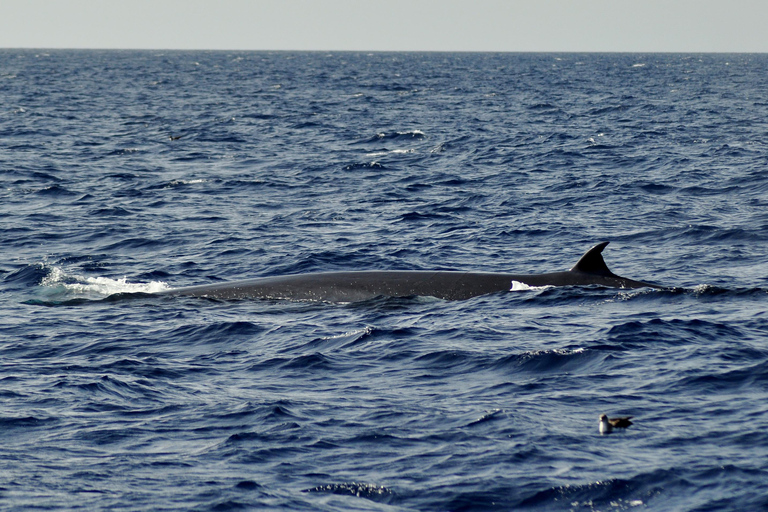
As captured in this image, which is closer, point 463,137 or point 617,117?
point 463,137

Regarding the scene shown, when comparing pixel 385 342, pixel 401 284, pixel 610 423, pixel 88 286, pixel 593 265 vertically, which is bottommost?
pixel 88 286

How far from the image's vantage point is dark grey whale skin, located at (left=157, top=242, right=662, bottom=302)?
1903cm

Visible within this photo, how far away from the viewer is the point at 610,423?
1170 centimetres

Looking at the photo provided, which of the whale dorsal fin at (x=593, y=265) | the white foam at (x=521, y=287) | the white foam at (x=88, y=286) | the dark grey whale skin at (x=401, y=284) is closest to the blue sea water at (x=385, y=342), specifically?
the white foam at (x=88, y=286)

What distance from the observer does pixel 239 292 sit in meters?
20.0

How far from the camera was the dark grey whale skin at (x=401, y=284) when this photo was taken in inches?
749

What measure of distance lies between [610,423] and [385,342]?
5243mm

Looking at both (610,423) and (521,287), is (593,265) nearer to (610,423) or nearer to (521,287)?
(521,287)

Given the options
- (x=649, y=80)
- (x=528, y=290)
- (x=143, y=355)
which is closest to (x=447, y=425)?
(x=143, y=355)

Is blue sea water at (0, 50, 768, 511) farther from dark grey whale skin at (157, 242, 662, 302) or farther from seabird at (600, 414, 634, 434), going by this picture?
dark grey whale skin at (157, 242, 662, 302)

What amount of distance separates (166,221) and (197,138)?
23.5 metres

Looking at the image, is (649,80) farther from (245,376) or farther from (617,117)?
(245,376)

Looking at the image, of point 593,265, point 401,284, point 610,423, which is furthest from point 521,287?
point 610,423

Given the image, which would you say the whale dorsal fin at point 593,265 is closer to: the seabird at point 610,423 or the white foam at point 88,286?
the seabird at point 610,423
